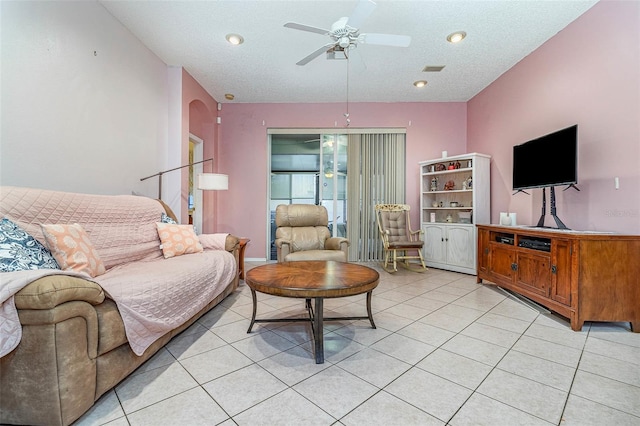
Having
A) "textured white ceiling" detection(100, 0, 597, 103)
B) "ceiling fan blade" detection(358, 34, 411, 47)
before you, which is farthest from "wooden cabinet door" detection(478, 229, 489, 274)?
"ceiling fan blade" detection(358, 34, 411, 47)

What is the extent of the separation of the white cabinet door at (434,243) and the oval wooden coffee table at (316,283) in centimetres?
252

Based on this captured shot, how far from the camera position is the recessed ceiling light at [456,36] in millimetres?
2903

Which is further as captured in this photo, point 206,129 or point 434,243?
point 206,129

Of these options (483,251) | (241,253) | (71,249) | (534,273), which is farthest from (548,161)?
(71,249)

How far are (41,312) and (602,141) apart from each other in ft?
13.0

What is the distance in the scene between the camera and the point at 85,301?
1.22 m

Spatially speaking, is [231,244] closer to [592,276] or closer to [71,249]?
[71,249]

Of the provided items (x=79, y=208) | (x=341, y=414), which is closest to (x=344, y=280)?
(x=341, y=414)

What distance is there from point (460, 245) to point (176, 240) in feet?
12.0

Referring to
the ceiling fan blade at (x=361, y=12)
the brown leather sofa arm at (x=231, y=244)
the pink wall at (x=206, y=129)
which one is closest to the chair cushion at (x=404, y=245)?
the brown leather sofa arm at (x=231, y=244)

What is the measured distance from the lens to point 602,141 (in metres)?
2.46

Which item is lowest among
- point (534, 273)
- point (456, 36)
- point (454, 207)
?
point (534, 273)

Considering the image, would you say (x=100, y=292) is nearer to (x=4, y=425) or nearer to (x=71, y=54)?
(x=4, y=425)

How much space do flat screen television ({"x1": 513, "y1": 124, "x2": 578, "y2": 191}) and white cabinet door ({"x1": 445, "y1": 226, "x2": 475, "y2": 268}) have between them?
962 mm
